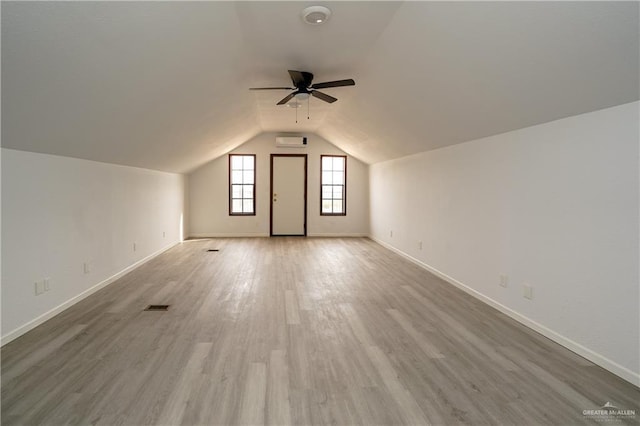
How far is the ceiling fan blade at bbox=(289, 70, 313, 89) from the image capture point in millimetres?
3708

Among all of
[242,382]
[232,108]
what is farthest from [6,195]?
[232,108]

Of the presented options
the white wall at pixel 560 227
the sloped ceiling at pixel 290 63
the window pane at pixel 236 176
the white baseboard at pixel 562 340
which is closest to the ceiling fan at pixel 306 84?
the sloped ceiling at pixel 290 63

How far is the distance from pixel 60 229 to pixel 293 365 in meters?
2.76

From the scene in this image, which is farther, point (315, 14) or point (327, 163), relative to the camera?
point (327, 163)

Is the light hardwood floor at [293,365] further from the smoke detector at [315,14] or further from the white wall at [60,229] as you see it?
the smoke detector at [315,14]

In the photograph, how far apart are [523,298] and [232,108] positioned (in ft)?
14.5

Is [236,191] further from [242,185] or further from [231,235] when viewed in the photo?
[231,235]

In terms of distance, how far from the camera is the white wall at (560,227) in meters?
2.33

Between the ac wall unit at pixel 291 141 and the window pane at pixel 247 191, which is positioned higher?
the ac wall unit at pixel 291 141

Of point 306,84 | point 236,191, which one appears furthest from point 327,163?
point 306,84

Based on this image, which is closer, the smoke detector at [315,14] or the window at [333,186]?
the smoke detector at [315,14]

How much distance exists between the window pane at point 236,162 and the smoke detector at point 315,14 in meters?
6.05

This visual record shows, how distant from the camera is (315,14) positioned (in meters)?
2.78

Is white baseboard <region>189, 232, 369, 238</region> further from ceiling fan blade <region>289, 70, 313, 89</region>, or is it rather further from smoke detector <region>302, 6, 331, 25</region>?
smoke detector <region>302, 6, 331, 25</region>
